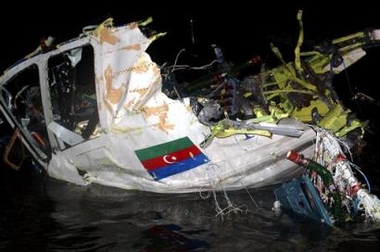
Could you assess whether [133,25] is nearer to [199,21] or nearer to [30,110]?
[30,110]

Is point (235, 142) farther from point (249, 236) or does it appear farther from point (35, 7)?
point (35, 7)

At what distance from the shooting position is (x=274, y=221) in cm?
582

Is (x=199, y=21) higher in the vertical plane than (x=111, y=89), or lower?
higher

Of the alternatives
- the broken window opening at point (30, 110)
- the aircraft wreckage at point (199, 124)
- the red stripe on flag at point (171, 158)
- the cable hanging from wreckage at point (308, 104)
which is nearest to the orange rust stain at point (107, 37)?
the aircraft wreckage at point (199, 124)

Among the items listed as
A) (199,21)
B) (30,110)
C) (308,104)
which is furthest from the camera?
(199,21)

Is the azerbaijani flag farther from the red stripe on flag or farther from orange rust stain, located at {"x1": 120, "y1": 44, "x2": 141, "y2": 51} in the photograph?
orange rust stain, located at {"x1": 120, "y1": 44, "x2": 141, "y2": 51}

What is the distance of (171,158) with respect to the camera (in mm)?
6145

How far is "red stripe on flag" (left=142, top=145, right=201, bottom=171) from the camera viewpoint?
239 inches

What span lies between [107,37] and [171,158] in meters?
1.54

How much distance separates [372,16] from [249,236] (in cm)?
1072

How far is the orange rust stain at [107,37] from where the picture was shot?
6094mm

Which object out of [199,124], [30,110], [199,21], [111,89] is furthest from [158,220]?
[199,21]

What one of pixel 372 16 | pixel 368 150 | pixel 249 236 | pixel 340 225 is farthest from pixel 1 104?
pixel 372 16

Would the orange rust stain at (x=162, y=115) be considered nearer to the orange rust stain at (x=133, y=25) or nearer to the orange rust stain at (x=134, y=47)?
the orange rust stain at (x=134, y=47)
